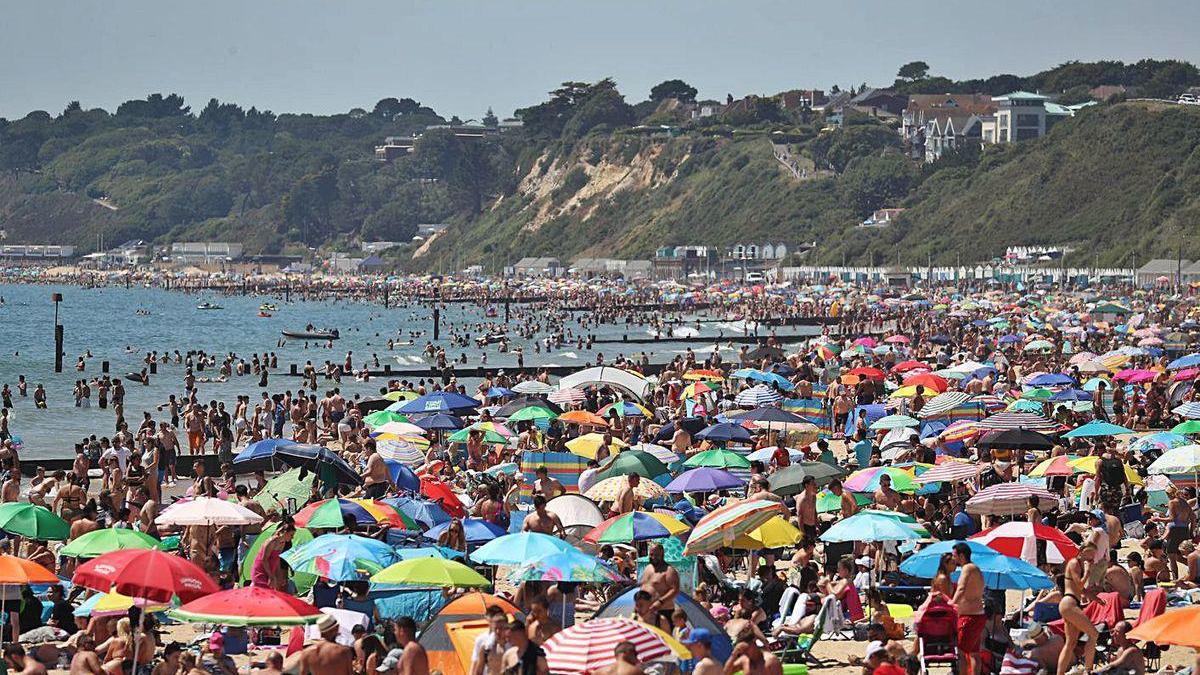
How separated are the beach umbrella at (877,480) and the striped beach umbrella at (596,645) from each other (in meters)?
7.14

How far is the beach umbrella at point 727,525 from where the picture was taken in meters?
12.9

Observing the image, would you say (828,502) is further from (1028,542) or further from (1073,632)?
(1073,632)

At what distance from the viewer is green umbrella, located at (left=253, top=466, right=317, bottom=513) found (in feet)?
52.1

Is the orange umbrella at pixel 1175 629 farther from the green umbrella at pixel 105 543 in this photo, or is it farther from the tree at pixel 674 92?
the tree at pixel 674 92

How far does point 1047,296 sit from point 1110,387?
44.2m

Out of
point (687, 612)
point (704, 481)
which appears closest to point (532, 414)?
point (704, 481)

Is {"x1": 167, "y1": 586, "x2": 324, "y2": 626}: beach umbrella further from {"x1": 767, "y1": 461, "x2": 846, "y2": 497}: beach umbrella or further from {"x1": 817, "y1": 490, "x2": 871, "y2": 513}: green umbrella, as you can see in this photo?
{"x1": 767, "y1": 461, "x2": 846, "y2": 497}: beach umbrella

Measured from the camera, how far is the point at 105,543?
493 inches

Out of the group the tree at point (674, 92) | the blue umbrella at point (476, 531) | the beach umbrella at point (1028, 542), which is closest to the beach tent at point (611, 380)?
the blue umbrella at point (476, 531)

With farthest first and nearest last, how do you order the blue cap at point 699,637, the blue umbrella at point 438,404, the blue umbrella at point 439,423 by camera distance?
1. the blue umbrella at point 438,404
2. the blue umbrella at point 439,423
3. the blue cap at point 699,637

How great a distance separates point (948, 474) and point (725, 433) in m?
4.79

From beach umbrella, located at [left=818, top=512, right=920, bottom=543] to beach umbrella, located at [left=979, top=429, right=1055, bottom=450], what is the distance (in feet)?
19.7

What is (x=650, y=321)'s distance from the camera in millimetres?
76000

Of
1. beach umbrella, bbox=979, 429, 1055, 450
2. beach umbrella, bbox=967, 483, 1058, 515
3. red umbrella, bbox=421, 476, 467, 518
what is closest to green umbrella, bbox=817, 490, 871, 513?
beach umbrella, bbox=967, 483, 1058, 515
